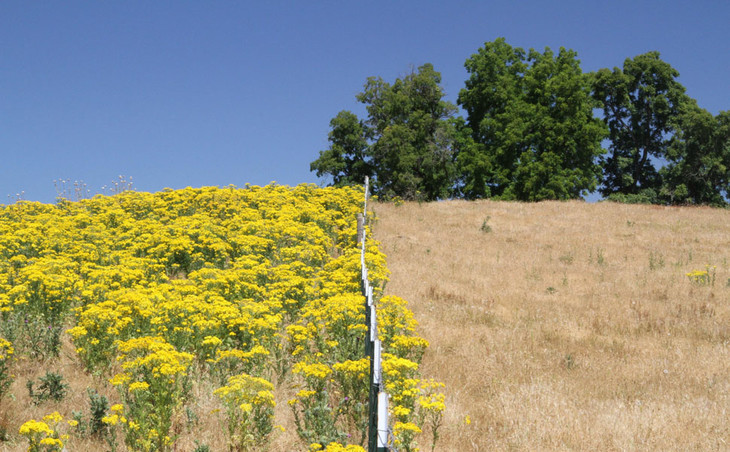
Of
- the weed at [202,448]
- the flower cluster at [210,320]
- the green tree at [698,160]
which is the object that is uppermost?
the green tree at [698,160]

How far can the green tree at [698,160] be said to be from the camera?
40.8m

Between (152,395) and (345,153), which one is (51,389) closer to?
(152,395)

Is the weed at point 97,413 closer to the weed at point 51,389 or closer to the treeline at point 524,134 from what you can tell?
the weed at point 51,389

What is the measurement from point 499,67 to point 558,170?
10013 millimetres

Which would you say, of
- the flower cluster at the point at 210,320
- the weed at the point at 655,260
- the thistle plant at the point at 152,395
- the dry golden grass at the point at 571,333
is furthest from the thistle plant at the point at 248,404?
the weed at the point at 655,260

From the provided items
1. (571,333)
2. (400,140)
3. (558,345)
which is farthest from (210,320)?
(400,140)

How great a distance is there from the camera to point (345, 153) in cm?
4391

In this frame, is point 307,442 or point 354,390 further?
point 354,390

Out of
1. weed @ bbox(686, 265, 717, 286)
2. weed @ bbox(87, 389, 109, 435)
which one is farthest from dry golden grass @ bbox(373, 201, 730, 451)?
weed @ bbox(87, 389, 109, 435)

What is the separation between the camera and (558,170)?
39.9m

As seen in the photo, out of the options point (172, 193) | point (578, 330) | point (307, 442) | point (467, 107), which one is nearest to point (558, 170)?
point (467, 107)

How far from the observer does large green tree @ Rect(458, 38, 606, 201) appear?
40062 millimetres

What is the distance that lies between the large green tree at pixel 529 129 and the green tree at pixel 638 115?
4.26 meters

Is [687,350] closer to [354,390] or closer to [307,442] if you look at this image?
[354,390]
